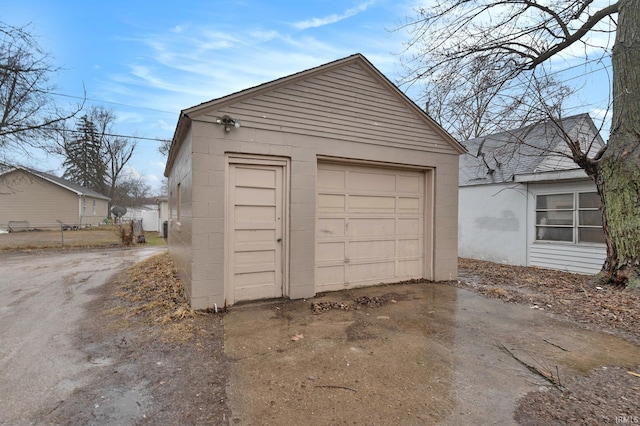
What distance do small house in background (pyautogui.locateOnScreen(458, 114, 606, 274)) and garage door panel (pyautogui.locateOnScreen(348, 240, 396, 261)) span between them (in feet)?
13.1

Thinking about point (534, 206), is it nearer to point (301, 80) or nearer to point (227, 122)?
point (301, 80)

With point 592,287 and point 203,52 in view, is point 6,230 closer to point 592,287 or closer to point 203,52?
point 203,52

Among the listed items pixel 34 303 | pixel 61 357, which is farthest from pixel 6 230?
pixel 61 357

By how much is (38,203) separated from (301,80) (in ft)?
82.5

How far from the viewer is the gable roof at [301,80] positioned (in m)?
4.38

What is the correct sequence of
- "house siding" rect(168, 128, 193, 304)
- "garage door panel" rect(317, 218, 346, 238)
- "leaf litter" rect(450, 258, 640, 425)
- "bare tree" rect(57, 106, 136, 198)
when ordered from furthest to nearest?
1. "bare tree" rect(57, 106, 136, 198)
2. "garage door panel" rect(317, 218, 346, 238)
3. "house siding" rect(168, 128, 193, 304)
4. "leaf litter" rect(450, 258, 640, 425)

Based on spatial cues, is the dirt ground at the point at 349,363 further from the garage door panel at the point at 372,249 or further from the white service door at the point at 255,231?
the garage door panel at the point at 372,249

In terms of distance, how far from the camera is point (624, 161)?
18.8 feet

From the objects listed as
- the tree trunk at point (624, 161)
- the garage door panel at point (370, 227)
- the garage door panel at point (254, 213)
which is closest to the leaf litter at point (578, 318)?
the tree trunk at point (624, 161)

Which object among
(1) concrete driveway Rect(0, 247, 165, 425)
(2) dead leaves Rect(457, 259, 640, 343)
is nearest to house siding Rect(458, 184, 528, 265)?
(2) dead leaves Rect(457, 259, 640, 343)

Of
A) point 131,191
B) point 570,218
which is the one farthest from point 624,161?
point 131,191

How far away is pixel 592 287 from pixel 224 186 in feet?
22.6

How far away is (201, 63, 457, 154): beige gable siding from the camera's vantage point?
4.87 metres

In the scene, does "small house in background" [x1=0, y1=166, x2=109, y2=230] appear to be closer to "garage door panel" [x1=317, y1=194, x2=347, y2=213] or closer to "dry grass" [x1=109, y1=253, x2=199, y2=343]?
"dry grass" [x1=109, y1=253, x2=199, y2=343]
